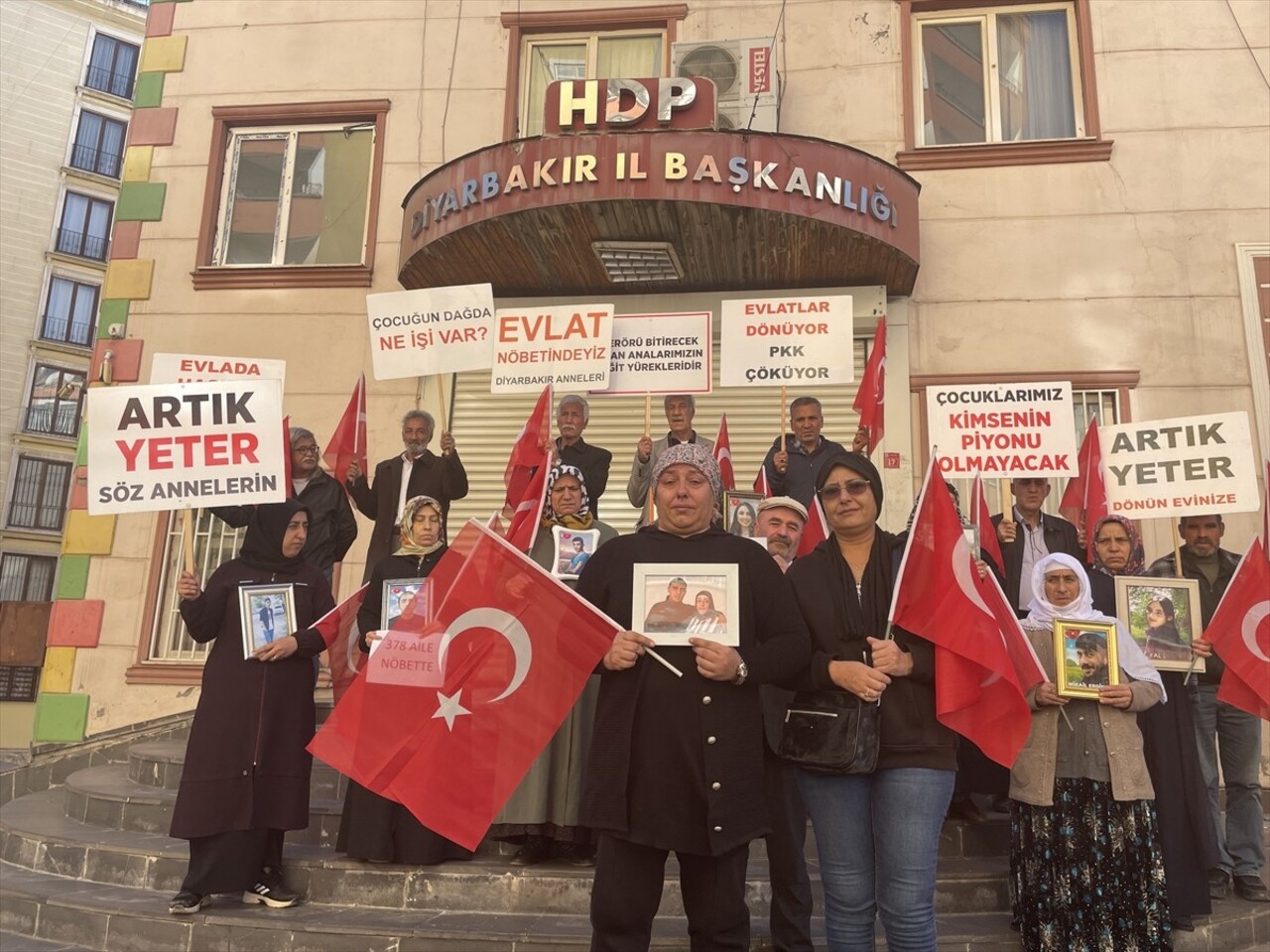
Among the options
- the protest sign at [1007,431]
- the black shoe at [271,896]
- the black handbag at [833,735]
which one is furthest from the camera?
the protest sign at [1007,431]

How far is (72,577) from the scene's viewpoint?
10016 mm

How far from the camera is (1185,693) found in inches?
198

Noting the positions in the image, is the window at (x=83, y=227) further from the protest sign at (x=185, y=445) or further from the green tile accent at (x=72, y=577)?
the protest sign at (x=185, y=445)

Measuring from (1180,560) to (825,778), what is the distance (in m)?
3.63

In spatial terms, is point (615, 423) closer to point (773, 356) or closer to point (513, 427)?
point (513, 427)

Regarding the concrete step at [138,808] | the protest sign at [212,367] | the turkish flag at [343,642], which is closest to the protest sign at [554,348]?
the protest sign at [212,367]

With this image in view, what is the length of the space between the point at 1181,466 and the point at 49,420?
3355 cm

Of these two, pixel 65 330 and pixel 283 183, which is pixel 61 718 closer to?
pixel 283 183

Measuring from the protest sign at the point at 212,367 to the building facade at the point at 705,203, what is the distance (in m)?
2.60

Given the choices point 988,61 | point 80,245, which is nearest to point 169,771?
point 988,61

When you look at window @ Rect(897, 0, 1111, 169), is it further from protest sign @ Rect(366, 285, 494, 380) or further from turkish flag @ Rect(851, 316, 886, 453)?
protest sign @ Rect(366, 285, 494, 380)

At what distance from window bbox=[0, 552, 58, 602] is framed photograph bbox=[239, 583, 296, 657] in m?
29.8

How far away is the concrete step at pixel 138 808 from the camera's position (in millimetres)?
5711

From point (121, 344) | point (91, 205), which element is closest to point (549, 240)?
point (121, 344)
